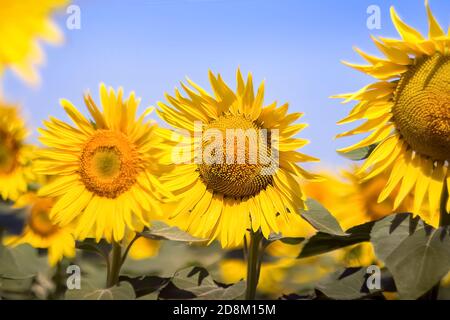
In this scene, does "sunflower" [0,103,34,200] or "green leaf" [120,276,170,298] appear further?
"sunflower" [0,103,34,200]

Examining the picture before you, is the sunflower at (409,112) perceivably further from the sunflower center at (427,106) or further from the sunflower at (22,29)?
the sunflower at (22,29)

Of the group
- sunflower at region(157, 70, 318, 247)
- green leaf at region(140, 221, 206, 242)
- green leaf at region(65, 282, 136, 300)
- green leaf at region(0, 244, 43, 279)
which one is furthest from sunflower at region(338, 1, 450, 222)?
green leaf at region(0, 244, 43, 279)

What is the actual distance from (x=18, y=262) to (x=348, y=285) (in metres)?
0.70

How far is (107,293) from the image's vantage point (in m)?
1.13

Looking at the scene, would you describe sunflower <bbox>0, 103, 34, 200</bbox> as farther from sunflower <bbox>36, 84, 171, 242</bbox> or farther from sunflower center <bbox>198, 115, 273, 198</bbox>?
sunflower center <bbox>198, 115, 273, 198</bbox>

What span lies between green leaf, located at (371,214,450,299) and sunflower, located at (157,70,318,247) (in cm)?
16

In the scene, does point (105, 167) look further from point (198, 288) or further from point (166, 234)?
point (198, 288)

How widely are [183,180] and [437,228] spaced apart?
0.48 m

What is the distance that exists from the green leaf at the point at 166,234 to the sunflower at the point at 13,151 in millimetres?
448

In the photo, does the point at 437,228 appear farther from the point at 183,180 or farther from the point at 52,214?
the point at 52,214

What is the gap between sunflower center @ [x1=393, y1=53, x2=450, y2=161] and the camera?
3.58 ft

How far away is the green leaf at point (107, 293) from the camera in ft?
3.68

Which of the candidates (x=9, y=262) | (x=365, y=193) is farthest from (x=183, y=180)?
(x=365, y=193)

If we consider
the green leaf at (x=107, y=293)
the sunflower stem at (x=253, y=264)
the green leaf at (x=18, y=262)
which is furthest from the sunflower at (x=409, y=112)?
the green leaf at (x=18, y=262)
